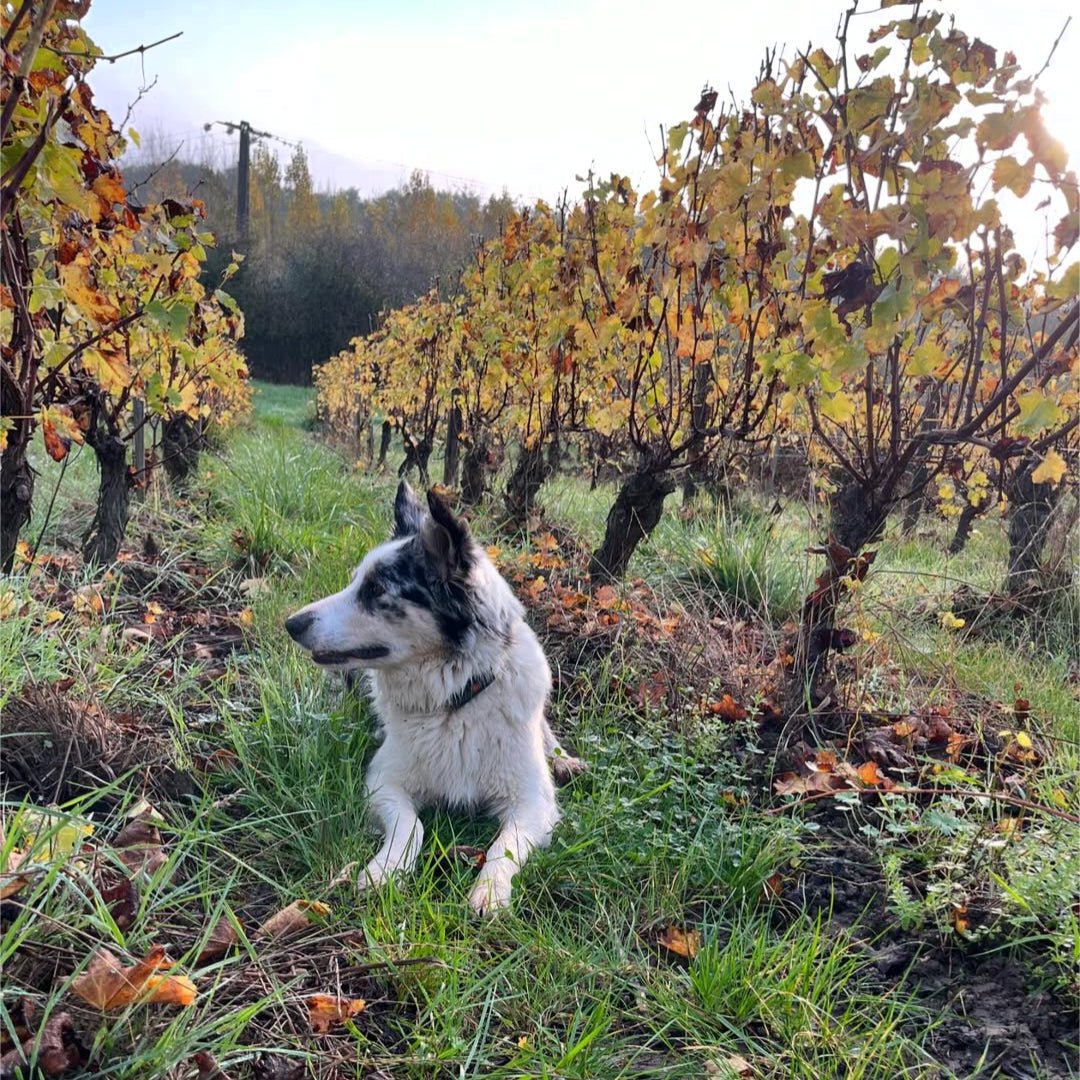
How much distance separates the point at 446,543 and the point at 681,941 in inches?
Answer: 58.3

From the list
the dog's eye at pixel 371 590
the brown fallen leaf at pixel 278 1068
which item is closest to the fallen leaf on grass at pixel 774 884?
the brown fallen leaf at pixel 278 1068

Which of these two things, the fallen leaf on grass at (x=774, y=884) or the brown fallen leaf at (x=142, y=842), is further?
the fallen leaf on grass at (x=774, y=884)

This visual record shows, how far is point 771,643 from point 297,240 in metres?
40.9

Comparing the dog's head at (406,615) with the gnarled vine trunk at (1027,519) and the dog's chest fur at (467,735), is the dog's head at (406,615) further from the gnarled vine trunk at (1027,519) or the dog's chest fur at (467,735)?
the gnarled vine trunk at (1027,519)

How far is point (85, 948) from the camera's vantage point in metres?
1.68

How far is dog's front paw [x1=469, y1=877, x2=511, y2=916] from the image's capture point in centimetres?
217

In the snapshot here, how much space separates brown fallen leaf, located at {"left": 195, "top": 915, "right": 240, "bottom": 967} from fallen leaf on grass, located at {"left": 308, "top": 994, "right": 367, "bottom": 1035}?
0.26m

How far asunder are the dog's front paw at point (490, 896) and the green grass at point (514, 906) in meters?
0.05

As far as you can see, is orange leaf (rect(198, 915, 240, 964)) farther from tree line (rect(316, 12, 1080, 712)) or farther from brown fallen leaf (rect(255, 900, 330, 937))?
tree line (rect(316, 12, 1080, 712))

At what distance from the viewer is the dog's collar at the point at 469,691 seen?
2896mm

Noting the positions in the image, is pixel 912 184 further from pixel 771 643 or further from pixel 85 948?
pixel 85 948

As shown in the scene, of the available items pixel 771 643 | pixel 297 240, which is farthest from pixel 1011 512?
pixel 297 240

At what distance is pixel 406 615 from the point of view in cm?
289

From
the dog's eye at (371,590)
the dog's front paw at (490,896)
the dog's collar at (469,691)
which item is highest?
the dog's eye at (371,590)
